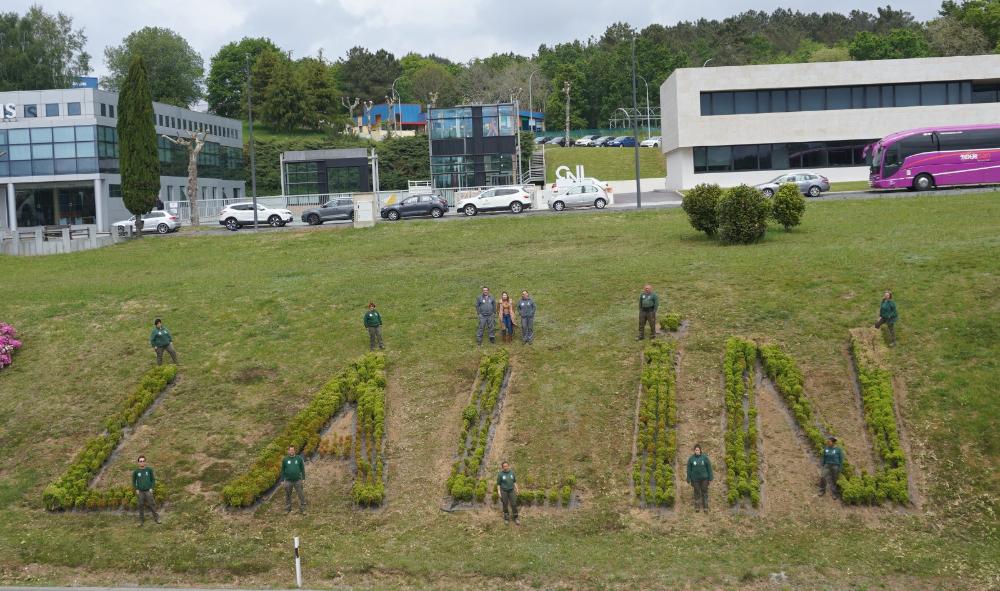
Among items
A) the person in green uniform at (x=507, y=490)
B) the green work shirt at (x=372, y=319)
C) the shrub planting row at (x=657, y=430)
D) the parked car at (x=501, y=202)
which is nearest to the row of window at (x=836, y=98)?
the parked car at (x=501, y=202)

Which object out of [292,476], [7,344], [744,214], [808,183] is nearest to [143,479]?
[292,476]

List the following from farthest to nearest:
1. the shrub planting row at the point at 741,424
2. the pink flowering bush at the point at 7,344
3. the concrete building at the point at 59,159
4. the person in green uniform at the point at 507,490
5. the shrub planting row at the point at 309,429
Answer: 1. the concrete building at the point at 59,159
2. the pink flowering bush at the point at 7,344
3. the shrub planting row at the point at 309,429
4. the shrub planting row at the point at 741,424
5. the person in green uniform at the point at 507,490

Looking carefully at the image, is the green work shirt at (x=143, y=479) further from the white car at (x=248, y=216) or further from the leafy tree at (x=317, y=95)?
the leafy tree at (x=317, y=95)

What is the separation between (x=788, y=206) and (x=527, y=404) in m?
17.8

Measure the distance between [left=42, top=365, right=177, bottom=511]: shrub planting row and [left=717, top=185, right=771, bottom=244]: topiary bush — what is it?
19805 mm

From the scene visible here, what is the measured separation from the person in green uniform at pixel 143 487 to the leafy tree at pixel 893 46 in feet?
341

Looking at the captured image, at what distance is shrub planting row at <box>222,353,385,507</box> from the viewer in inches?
798

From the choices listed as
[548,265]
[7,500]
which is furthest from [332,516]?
[548,265]

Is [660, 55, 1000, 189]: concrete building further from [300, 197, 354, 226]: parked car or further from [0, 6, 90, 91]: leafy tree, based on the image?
[0, 6, 90, 91]: leafy tree

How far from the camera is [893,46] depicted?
108m

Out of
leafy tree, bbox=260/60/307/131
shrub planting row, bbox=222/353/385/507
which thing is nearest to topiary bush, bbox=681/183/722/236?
shrub planting row, bbox=222/353/385/507

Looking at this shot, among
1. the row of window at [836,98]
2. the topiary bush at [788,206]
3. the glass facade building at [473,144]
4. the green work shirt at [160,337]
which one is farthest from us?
the glass facade building at [473,144]

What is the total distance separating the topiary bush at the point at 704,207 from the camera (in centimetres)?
3519

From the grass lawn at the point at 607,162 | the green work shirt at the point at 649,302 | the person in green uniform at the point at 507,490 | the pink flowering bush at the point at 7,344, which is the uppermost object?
the grass lawn at the point at 607,162
